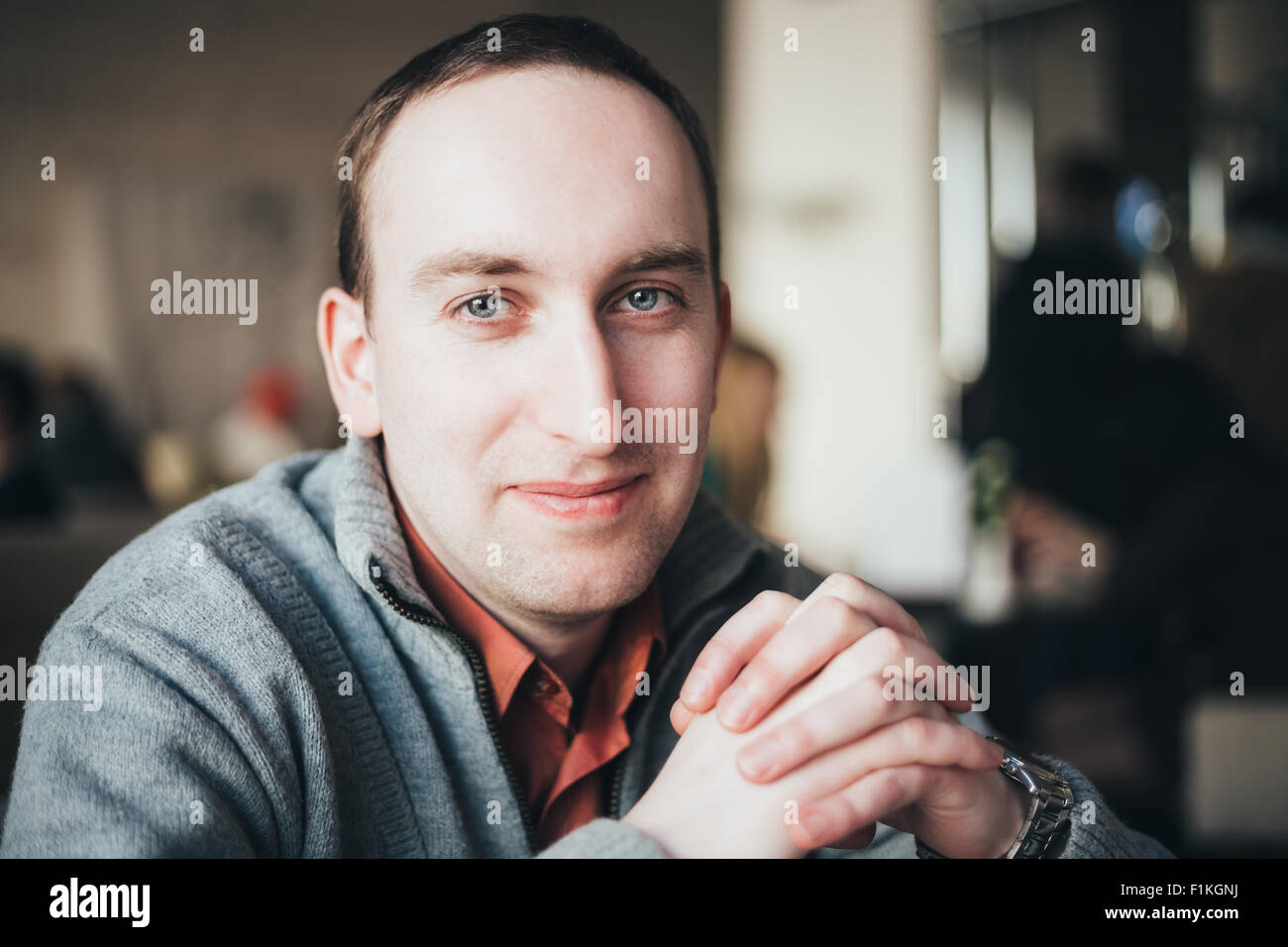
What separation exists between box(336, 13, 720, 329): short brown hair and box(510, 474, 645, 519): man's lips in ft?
0.53

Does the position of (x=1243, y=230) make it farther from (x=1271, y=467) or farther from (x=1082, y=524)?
(x=1082, y=524)

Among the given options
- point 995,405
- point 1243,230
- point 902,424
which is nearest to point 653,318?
point 1243,230

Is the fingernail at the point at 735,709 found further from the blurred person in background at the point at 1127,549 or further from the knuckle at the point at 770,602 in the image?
the blurred person in background at the point at 1127,549

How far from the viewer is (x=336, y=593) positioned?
0.71 metres

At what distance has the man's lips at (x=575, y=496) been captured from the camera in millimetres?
655

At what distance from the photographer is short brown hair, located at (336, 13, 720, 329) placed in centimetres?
65

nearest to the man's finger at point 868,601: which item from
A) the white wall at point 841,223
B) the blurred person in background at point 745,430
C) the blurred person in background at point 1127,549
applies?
the blurred person in background at point 1127,549

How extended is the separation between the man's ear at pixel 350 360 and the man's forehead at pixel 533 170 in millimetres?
75

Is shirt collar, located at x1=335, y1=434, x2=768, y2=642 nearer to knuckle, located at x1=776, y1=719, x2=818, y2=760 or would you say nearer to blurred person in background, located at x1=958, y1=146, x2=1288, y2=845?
knuckle, located at x1=776, y1=719, x2=818, y2=760

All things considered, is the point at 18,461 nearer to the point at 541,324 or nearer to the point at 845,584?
the point at 541,324

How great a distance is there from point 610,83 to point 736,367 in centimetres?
194

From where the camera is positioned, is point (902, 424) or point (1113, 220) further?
point (902, 424)

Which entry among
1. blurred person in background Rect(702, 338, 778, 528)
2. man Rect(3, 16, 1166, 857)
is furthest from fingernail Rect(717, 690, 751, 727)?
blurred person in background Rect(702, 338, 778, 528)
